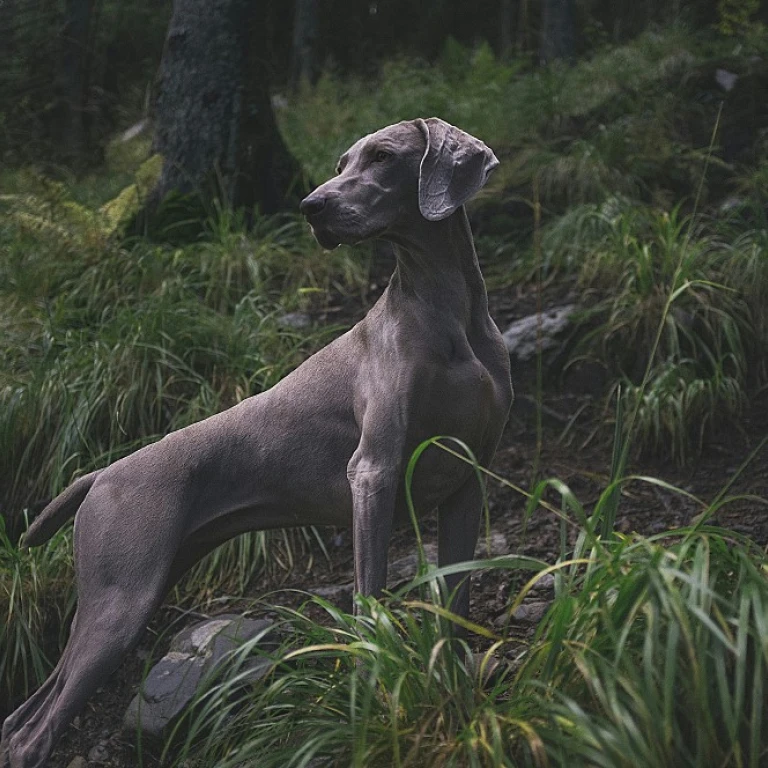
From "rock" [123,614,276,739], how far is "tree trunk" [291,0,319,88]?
12019 mm

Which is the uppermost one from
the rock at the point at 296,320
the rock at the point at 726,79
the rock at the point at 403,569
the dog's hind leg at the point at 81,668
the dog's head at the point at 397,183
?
the dog's head at the point at 397,183

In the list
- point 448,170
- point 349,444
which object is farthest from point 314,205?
point 349,444

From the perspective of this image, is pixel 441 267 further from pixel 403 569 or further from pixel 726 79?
pixel 726 79

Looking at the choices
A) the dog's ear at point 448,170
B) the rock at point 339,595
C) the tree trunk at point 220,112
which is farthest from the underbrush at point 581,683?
the tree trunk at point 220,112

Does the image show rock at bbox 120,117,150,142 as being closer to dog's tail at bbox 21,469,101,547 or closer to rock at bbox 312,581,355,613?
rock at bbox 312,581,355,613

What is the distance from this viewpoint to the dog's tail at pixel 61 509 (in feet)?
10.5

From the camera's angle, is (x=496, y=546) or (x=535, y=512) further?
(x=535, y=512)

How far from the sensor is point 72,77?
11164 millimetres

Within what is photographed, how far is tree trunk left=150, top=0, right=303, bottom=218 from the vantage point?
6.50 meters

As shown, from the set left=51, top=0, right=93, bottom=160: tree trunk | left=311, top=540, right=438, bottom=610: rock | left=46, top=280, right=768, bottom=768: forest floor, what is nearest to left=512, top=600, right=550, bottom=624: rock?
left=46, top=280, right=768, bottom=768: forest floor

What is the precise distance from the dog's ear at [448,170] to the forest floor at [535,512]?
4.47 feet

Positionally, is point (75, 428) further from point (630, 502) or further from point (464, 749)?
point (464, 749)

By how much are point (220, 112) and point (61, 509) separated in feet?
12.9

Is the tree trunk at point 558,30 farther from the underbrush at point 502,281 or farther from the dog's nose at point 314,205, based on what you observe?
the dog's nose at point 314,205
